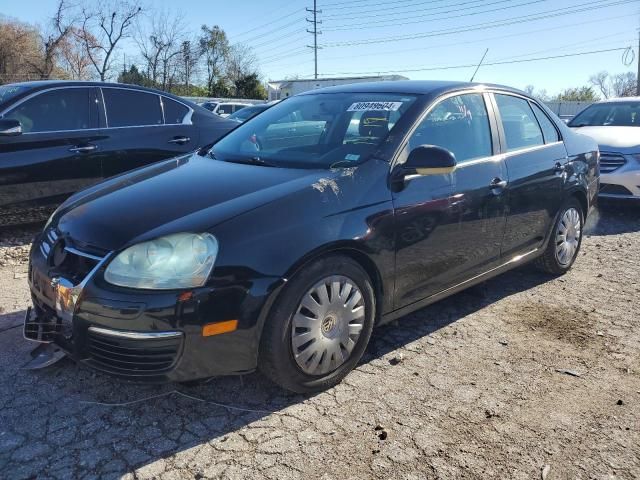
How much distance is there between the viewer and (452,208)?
11.0 ft

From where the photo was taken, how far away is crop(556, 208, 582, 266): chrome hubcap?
4656mm

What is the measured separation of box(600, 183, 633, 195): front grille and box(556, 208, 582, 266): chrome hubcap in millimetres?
2826

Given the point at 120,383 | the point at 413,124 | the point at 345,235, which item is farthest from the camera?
the point at 413,124

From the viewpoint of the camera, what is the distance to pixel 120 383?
2.96 meters

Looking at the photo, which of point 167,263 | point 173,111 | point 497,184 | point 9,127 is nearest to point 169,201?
point 167,263

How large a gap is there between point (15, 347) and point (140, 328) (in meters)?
1.49

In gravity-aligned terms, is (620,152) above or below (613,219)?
above

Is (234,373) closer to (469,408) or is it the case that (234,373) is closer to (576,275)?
(469,408)

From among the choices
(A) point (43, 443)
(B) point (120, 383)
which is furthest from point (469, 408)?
(A) point (43, 443)

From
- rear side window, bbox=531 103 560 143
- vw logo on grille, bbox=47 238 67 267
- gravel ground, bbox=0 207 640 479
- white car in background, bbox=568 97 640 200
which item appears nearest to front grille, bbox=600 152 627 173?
white car in background, bbox=568 97 640 200

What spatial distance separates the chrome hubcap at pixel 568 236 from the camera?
4656 millimetres

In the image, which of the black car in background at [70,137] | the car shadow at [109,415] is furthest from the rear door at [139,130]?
the car shadow at [109,415]

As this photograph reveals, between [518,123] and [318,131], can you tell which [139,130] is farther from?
[518,123]

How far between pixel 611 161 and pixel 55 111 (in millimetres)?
6833
